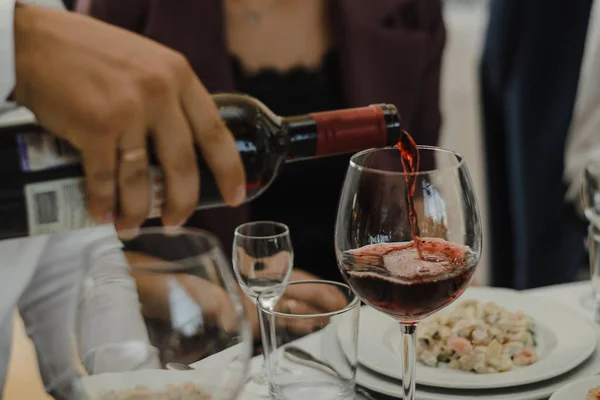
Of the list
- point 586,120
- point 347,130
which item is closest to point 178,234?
point 347,130

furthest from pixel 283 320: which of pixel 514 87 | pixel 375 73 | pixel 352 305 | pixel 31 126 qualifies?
pixel 514 87

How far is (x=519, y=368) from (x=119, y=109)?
480 mm

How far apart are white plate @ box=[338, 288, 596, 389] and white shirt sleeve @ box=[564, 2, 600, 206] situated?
2.60 feet

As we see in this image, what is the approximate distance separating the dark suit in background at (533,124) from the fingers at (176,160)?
4.59 feet

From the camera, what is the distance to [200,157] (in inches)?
28.8

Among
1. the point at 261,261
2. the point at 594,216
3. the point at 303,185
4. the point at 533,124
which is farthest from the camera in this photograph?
the point at 533,124

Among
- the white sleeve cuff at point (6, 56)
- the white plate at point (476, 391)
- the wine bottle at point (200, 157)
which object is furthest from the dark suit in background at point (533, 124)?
the white sleeve cuff at point (6, 56)

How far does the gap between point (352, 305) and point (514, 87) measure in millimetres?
1537

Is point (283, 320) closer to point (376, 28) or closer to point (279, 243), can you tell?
point (279, 243)

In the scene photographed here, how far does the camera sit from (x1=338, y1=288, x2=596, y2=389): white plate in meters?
0.76

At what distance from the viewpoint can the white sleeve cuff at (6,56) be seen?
25.6 inches

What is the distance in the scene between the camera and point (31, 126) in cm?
67

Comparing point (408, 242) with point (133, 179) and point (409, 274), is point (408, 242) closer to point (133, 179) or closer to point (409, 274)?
point (409, 274)

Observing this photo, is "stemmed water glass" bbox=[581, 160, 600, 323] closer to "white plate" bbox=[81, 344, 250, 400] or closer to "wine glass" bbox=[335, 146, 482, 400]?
"wine glass" bbox=[335, 146, 482, 400]
